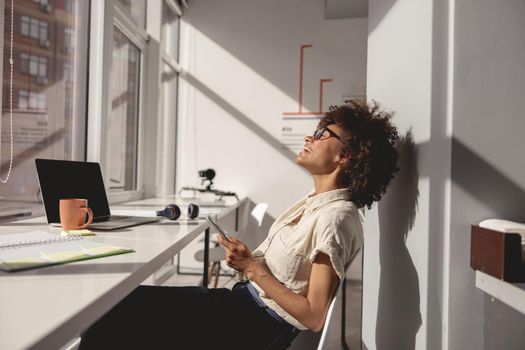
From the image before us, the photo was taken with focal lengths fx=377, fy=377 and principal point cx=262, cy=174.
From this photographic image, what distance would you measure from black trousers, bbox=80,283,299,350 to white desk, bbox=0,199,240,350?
0.21 m

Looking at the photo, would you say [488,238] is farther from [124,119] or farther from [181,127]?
[181,127]

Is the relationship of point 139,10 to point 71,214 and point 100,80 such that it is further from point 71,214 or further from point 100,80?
point 71,214

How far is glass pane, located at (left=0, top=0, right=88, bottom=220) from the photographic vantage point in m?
1.68

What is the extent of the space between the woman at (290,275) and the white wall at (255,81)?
2471 mm

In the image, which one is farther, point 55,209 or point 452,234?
point 55,209

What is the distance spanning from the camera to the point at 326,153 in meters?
1.28

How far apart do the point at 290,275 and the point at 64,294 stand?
0.60m

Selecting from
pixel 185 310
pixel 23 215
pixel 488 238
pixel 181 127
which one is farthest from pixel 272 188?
pixel 488 238

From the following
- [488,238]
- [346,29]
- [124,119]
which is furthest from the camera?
[346,29]

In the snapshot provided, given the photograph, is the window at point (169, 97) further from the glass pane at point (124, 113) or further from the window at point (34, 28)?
the window at point (34, 28)

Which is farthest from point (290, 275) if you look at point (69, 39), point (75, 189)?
point (69, 39)

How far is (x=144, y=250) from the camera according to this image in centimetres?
103

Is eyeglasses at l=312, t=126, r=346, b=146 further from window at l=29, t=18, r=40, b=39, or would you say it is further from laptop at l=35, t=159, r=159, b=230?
window at l=29, t=18, r=40, b=39

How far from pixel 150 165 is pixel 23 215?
1.68m
